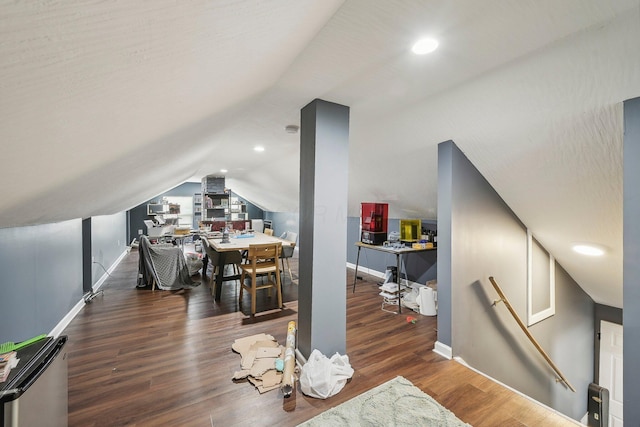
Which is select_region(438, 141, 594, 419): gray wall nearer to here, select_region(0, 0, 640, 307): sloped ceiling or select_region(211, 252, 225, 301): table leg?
select_region(0, 0, 640, 307): sloped ceiling

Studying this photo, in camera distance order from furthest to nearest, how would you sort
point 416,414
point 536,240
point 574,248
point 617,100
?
point 536,240 < point 574,248 < point 416,414 < point 617,100

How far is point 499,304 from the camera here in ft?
9.42

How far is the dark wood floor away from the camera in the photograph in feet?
5.42

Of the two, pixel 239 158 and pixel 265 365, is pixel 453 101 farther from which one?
pixel 239 158

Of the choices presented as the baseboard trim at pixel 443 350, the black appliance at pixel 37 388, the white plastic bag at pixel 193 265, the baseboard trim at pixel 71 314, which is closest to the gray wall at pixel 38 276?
the baseboard trim at pixel 71 314

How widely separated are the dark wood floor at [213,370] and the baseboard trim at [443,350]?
6 centimetres

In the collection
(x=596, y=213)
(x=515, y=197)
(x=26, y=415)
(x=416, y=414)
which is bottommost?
(x=416, y=414)

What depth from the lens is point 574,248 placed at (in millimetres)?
2910

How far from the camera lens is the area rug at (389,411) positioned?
158 centimetres

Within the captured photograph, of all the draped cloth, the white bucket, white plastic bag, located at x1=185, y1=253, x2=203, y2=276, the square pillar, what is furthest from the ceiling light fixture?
white plastic bag, located at x1=185, y1=253, x2=203, y2=276

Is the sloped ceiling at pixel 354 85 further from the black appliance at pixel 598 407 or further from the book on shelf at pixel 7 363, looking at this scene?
the black appliance at pixel 598 407

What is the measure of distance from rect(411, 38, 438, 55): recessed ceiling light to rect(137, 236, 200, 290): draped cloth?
4.17 m

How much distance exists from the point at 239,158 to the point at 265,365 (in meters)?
3.41

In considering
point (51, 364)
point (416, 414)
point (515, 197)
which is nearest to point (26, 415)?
point (51, 364)
